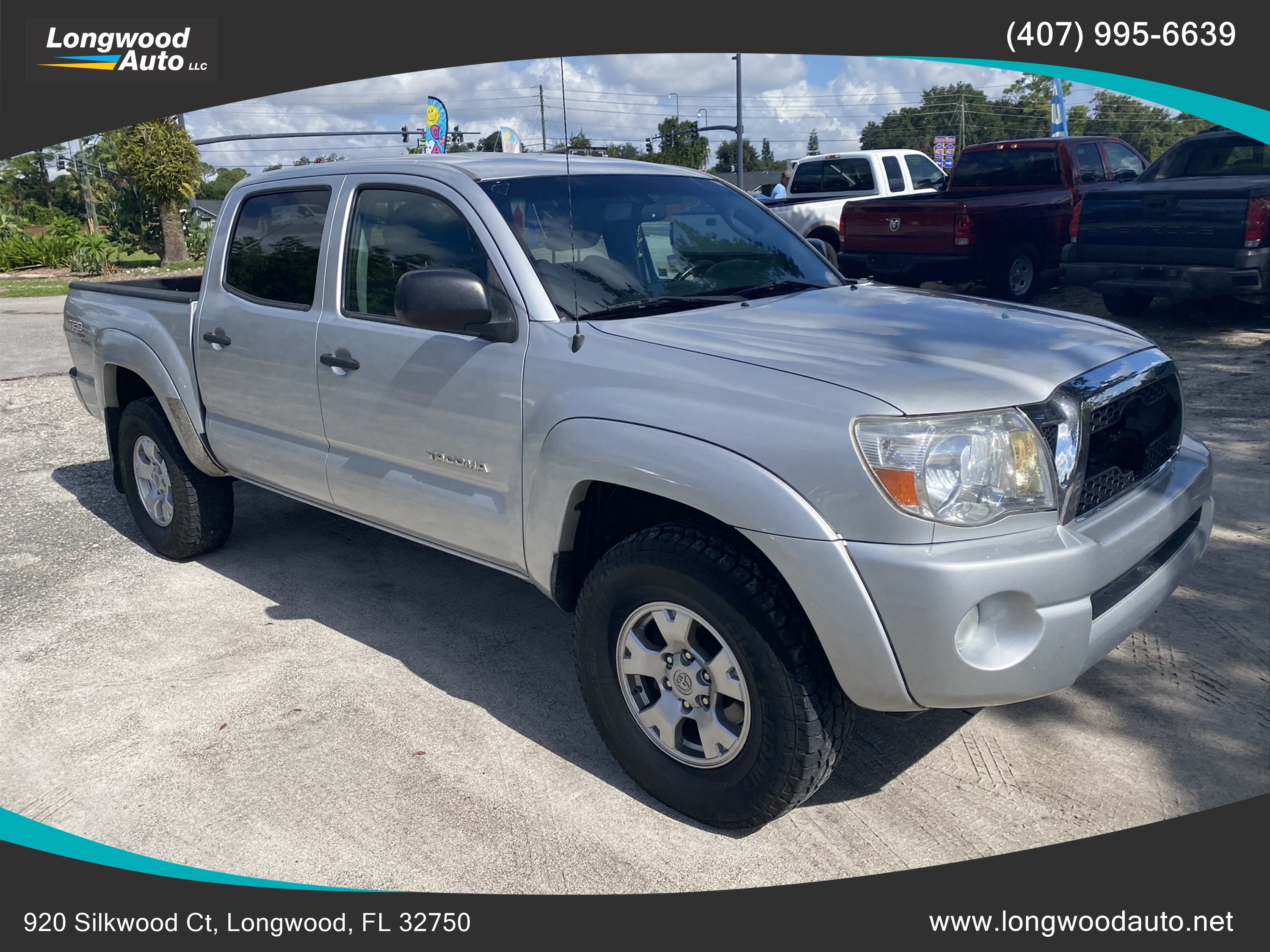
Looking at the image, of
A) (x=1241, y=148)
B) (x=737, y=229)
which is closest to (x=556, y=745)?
(x=737, y=229)

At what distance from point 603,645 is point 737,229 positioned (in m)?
1.90

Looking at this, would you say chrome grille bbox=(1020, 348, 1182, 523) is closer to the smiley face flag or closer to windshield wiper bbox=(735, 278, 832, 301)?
windshield wiper bbox=(735, 278, 832, 301)

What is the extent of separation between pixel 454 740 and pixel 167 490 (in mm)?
2674

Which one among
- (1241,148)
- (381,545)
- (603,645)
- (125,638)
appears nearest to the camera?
(603,645)

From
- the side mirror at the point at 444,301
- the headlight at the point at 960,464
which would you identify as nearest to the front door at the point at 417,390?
the side mirror at the point at 444,301

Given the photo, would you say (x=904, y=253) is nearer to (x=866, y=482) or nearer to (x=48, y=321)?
(x=866, y=482)

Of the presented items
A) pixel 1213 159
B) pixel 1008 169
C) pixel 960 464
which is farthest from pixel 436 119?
pixel 960 464

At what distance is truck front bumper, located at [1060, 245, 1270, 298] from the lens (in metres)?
9.04

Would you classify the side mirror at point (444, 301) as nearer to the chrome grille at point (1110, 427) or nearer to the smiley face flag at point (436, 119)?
the chrome grille at point (1110, 427)

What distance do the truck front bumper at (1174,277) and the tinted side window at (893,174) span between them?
527cm

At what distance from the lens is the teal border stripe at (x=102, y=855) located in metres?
3.02

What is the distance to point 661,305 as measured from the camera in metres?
3.65

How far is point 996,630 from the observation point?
2717 millimetres

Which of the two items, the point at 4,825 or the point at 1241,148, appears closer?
the point at 4,825
